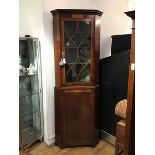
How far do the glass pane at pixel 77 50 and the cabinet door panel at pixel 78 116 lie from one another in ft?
0.67

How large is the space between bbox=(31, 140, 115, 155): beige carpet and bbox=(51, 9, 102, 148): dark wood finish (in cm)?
7

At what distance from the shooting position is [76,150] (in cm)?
275

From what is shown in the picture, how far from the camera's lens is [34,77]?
9.18 ft

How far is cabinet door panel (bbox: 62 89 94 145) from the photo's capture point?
8.84 feet

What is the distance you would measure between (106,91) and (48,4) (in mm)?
1393

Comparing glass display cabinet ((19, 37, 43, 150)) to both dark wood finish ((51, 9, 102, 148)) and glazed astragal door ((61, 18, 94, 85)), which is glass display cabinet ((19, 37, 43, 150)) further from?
glazed astragal door ((61, 18, 94, 85))

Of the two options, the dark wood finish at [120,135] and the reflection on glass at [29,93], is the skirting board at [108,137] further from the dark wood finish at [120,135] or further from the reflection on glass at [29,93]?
the dark wood finish at [120,135]

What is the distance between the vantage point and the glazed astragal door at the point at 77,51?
8.48 feet

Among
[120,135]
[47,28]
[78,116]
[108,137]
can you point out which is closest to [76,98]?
[78,116]

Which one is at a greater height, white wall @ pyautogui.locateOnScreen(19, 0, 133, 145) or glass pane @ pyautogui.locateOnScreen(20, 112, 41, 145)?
white wall @ pyautogui.locateOnScreen(19, 0, 133, 145)

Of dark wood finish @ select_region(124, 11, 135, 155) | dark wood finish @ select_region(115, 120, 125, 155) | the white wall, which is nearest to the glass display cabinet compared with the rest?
the white wall
